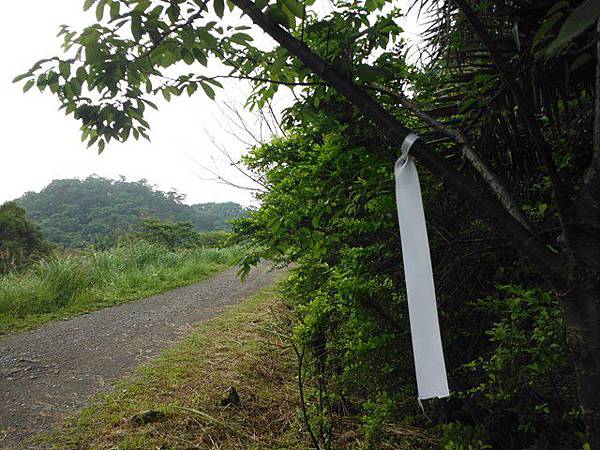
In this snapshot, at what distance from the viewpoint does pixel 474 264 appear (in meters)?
1.69

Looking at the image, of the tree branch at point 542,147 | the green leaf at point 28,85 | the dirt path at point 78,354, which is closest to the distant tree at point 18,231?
the dirt path at point 78,354

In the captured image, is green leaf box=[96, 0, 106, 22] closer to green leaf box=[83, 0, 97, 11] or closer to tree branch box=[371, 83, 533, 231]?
green leaf box=[83, 0, 97, 11]

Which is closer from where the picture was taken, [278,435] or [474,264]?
[474,264]

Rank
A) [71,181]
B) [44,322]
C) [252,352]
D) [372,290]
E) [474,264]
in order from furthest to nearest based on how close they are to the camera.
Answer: [71,181], [44,322], [252,352], [372,290], [474,264]

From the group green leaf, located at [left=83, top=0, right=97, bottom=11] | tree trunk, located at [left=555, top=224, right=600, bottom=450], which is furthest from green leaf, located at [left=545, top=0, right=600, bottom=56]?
green leaf, located at [left=83, top=0, right=97, bottom=11]

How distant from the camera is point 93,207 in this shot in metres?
23.6

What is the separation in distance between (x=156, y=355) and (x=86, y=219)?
2288 centimetres

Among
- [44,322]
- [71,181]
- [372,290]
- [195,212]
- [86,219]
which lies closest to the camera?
[372,290]

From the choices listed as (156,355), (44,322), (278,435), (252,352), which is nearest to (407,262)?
(278,435)

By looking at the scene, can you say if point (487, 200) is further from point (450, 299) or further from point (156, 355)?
point (156, 355)

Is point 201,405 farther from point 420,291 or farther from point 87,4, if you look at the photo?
point 87,4

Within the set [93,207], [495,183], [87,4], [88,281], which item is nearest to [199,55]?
[87,4]

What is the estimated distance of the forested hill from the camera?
21109 mm

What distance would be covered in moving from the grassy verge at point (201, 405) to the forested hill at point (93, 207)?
659 inches
